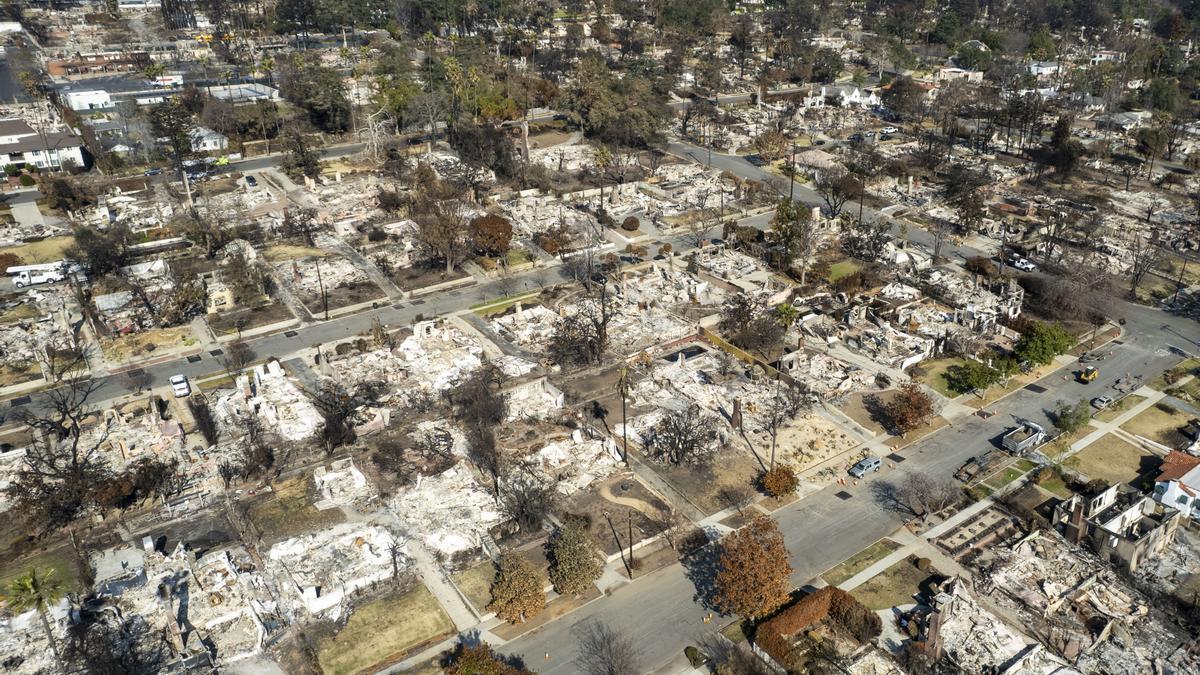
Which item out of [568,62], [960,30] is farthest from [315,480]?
[960,30]

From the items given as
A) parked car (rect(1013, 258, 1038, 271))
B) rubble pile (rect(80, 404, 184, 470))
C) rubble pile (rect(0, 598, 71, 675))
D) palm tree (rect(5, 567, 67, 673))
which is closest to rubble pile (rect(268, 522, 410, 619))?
rubble pile (rect(0, 598, 71, 675))

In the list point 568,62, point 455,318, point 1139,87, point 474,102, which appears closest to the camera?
point 455,318

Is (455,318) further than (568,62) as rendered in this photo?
No

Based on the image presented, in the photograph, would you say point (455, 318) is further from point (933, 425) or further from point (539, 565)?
point (933, 425)

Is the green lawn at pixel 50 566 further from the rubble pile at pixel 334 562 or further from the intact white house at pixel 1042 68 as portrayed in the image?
the intact white house at pixel 1042 68

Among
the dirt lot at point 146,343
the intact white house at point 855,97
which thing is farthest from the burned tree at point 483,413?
the intact white house at point 855,97
